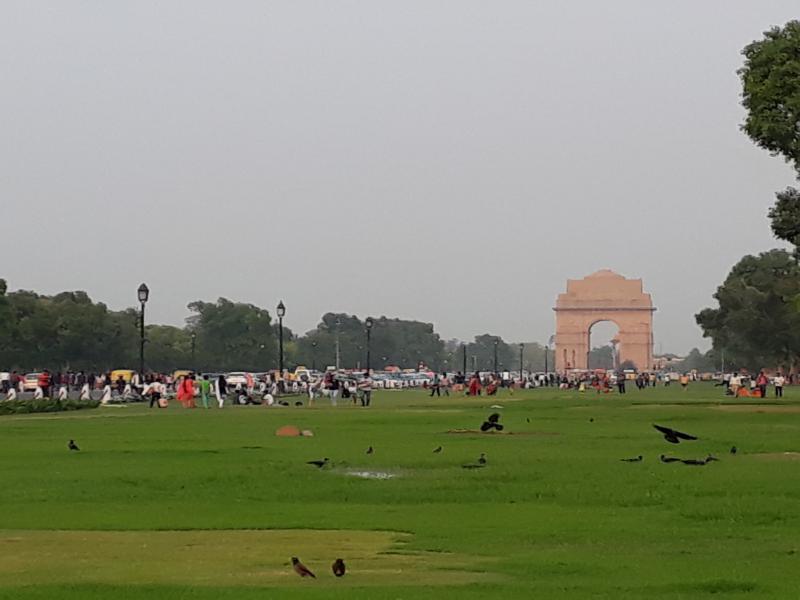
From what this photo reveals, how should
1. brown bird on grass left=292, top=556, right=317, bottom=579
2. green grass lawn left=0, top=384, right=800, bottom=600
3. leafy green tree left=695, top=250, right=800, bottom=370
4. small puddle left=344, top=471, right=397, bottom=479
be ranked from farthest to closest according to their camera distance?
1. leafy green tree left=695, top=250, right=800, bottom=370
2. small puddle left=344, top=471, right=397, bottom=479
3. brown bird on grass left=292, top=556, right=317, bottom=579
4. green grass lawn left=0, top=384, right=800, bottom=600

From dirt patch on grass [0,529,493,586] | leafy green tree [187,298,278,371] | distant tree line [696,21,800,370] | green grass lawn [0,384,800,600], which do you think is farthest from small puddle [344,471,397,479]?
leafy green tree [187,298,278,371]

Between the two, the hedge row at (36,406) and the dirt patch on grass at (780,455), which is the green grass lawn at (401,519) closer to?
the dirt patch on grass at (780,455)

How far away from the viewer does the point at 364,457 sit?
26.0 m

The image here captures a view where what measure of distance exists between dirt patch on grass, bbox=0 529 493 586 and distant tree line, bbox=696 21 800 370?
3300 centimetres

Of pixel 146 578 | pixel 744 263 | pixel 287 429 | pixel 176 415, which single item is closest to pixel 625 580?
pixel 146 578

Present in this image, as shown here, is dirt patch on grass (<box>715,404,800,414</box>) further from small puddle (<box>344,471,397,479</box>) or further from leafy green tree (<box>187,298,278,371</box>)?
leafy green tree (<box>187,298,278,371</box>)

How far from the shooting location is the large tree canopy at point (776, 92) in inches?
1827

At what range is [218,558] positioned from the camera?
13.8m

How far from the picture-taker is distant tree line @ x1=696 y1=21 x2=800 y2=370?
4675cm

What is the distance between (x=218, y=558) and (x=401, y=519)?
11.4 feet

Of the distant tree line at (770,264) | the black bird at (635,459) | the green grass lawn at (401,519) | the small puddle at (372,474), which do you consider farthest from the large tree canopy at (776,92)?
the small puddle at (372,474)

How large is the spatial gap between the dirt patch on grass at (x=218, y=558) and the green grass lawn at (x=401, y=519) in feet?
0.09

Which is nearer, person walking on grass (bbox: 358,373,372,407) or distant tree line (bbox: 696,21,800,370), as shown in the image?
distant tree line (bbox: 696,21,800,370)

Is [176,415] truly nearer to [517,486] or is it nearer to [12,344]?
[517,486]
